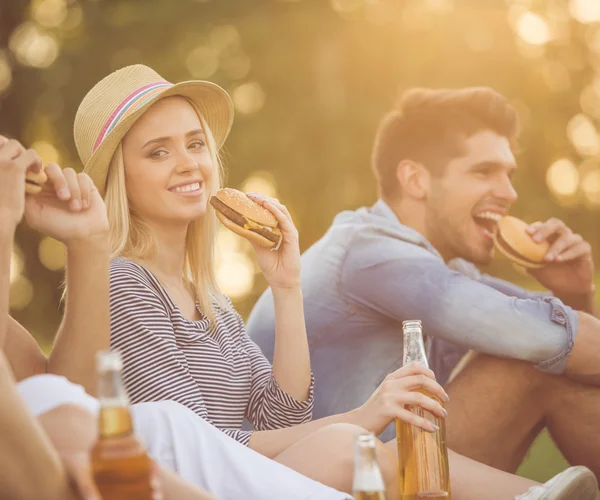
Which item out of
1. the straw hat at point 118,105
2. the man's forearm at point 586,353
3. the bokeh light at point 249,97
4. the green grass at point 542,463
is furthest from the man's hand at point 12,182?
the bokeh light at point 249,97

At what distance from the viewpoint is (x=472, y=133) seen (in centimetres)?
401

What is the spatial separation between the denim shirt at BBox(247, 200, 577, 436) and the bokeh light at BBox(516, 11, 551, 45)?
11901 mm

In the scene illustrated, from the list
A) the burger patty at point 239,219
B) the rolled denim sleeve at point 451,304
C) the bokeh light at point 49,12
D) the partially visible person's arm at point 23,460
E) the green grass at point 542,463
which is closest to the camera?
the partially visible person's arm at point 23,460

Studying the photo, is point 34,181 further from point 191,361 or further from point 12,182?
point 191,361

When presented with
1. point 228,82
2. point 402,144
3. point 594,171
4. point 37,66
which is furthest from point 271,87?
point 402,144

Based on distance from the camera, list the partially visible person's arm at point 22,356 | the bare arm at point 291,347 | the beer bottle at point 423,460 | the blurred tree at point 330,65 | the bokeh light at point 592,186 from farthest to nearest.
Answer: the blurred tree at point 330,65, the bokeh light at point 592,186, the bare arm at point 291,347, the beer bottle at point 423,460, the partially visible person's arm at point 22,356

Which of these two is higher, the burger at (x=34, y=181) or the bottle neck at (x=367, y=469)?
the burger at (x=34, y=181)

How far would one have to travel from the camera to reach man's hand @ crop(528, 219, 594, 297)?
150 inches

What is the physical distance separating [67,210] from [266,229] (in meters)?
0.72

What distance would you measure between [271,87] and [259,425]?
472 inches

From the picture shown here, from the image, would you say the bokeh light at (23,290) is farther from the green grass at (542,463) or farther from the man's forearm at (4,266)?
the man's forearm at (4,266)

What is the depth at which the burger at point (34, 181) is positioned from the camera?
85.1 inches

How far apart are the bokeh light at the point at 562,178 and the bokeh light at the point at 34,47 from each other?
734 centimetres

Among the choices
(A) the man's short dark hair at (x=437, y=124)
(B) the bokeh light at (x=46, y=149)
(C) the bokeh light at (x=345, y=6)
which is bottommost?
(A) the man's short dark hair at (x=437, y=124)
